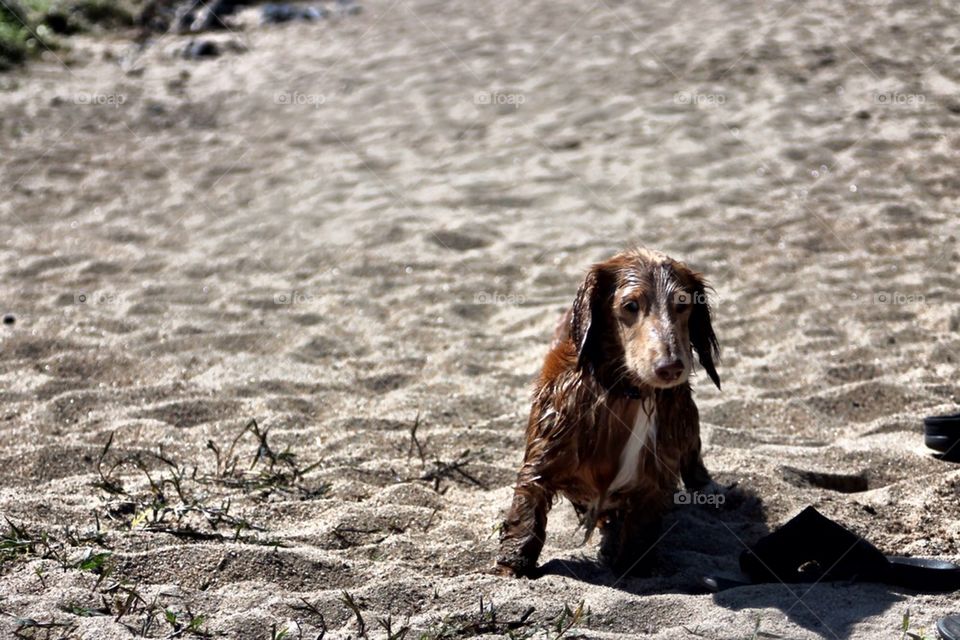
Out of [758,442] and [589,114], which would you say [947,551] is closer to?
[758,442]

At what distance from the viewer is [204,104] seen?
36.9 feet

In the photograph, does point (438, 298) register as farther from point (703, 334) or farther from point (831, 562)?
point (831, 562)

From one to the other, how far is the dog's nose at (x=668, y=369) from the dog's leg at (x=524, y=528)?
2.41ft

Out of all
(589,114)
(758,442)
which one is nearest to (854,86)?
(589,114)

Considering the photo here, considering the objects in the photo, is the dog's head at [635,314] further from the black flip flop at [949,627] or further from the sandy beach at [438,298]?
the black flip flop at [949,627]

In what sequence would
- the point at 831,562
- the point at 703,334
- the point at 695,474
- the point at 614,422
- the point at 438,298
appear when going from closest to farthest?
the point at 831,562, the point at 614,422, the point at 703,334, the point at 695,474, the point at 438,298

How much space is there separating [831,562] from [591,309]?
130cm

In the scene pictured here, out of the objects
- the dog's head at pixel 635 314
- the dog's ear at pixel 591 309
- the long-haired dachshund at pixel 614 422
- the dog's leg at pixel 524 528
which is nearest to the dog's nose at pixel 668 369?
the dog's head at pixel 635 314

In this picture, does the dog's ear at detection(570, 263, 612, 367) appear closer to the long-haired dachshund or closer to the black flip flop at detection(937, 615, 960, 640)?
the long-haired dachshund


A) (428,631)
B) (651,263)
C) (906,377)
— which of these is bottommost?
(906,377)

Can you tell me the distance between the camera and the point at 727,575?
4.31m

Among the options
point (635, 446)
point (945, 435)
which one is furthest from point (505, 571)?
point (945, 435)

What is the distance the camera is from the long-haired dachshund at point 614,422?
4219mm

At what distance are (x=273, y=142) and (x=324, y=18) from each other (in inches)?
166
